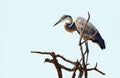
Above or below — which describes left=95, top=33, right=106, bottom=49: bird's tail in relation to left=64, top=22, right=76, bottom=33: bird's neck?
below

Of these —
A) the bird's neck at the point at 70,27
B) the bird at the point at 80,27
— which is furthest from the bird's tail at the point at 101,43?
the bird's neck at the point at 70,27

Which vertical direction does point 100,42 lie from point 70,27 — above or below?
below

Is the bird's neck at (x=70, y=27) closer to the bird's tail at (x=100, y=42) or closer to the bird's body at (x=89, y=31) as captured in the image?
the bird's body at (x=89, y=31)

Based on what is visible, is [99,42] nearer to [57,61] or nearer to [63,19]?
[63,19]

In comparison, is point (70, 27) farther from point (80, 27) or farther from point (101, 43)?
point (101, 43)

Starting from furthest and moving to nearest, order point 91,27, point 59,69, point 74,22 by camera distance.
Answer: point 74,22, point 91,27, point 59,69

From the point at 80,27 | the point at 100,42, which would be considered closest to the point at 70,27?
the point at 80,27

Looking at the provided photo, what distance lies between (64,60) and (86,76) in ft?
0.86

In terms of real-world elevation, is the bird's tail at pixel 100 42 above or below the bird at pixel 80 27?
below

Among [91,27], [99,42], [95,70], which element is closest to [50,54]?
[95,70]

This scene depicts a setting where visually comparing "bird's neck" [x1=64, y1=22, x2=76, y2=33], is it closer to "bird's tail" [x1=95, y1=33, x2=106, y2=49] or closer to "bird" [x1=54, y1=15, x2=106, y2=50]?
"bird" [x1=54, y1=15, x2=106, y2=50]

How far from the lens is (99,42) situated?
12.1 m

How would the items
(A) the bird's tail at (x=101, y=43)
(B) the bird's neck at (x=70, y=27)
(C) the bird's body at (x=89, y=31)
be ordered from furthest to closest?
(B) the bird's neck at (x=70, y=27) → (C) the bird's body at (x=89, y=31) → (A) the bird's tail at (x=101, y=43)

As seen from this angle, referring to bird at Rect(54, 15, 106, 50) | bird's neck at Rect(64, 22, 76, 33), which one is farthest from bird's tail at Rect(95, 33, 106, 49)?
bird's neck at Rect(64, 22, 76, 33)
